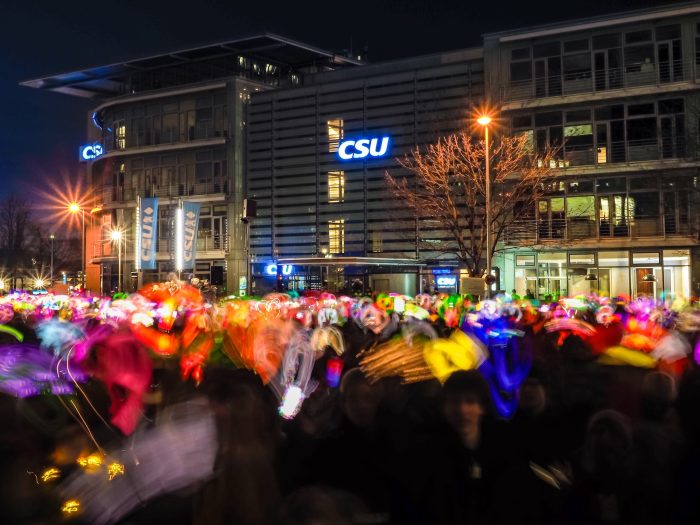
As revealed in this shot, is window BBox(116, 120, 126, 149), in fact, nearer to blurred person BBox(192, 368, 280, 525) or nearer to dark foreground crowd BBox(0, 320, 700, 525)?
dark foreground crowd BBox(0, 320, 700, 525)

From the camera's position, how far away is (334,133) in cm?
4284

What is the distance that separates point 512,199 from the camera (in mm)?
31531

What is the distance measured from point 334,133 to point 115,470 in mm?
37942

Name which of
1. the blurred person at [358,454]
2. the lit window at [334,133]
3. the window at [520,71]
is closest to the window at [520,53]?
the window at [520,71]

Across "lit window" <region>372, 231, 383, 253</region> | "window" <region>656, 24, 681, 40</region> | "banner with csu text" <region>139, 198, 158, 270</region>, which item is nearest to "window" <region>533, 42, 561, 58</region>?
"window" <region>656, 24, 681, 40</region>

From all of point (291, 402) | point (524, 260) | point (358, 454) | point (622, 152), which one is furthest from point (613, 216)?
point (358, 454)

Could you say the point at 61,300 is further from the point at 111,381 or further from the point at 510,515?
the point at 510,515

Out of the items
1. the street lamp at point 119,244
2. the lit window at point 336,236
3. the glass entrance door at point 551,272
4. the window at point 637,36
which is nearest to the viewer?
the window at point 637,36

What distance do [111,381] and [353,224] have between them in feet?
113

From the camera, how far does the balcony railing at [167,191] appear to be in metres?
46.8

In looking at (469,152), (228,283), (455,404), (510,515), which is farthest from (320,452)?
(228,283)

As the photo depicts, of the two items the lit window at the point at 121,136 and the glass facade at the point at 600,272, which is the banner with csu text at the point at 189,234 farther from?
the lit window at the point at 121,136

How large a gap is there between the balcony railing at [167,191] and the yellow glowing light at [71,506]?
40.9m

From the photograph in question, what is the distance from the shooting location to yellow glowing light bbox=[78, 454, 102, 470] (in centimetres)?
665
